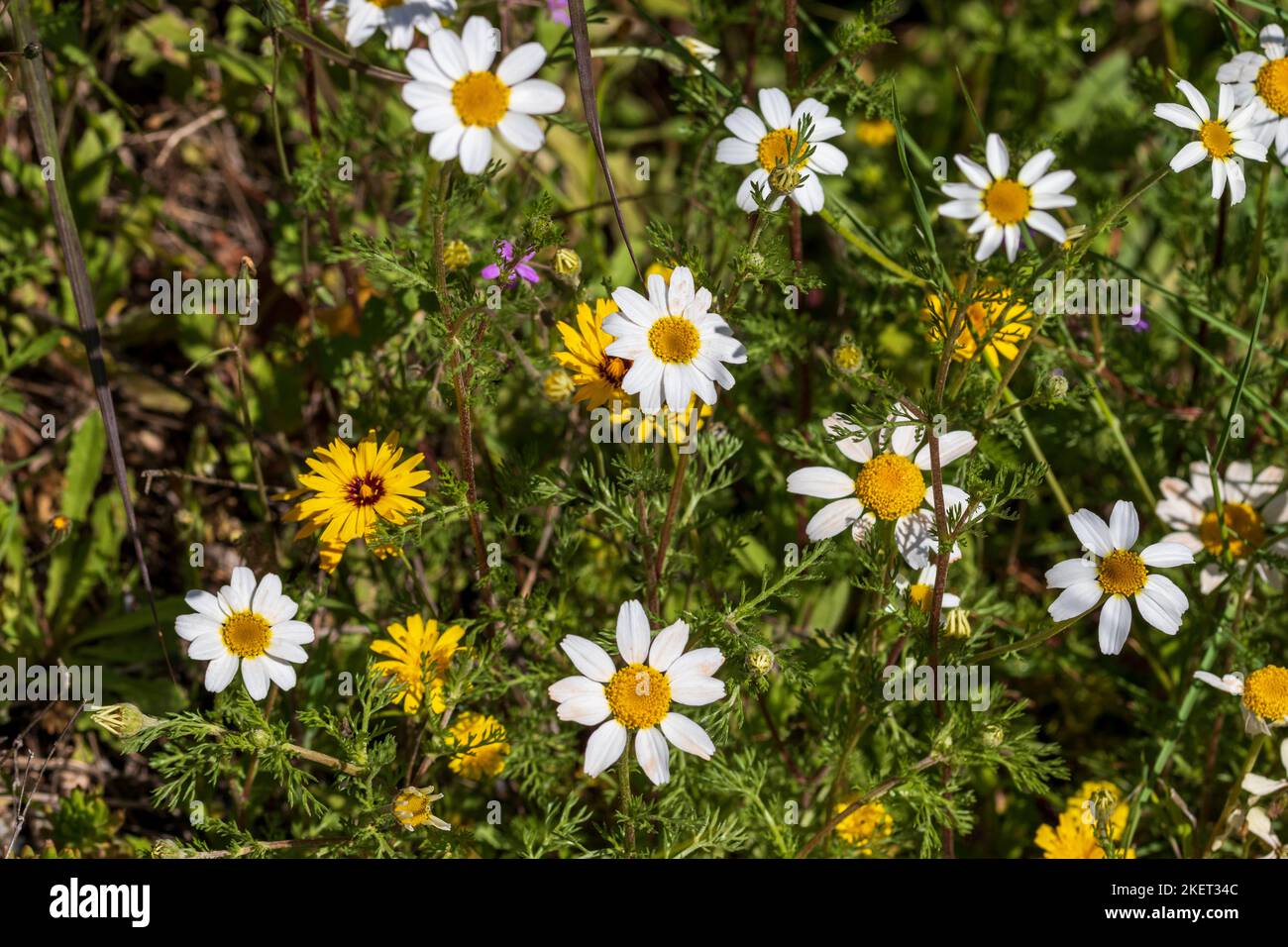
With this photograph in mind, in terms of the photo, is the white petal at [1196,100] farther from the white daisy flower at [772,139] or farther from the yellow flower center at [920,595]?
the yellow flower center at [920,595]

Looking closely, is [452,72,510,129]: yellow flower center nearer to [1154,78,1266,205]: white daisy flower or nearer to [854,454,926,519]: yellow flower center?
[854,454,926,519]: yellow flower center

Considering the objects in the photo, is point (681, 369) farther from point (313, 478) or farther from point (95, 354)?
point (95, 354)

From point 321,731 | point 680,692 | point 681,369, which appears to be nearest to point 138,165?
point 321,731

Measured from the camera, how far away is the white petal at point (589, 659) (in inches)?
76.8

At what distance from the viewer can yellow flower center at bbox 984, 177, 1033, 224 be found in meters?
2.39

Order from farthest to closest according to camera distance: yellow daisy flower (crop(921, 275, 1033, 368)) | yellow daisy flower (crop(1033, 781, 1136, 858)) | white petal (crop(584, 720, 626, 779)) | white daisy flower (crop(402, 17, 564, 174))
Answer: yellow daisy flower (crop(1033, 781, 1136, 858)) < yellow daisy flower (crop(921, 275, 1033, 368)) < white petal (crop(584, 720, 626, 779)) < white daisy flower (crop(402, 17, 564, 174))

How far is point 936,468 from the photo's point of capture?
200 centimetres

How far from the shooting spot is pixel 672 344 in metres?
1.94

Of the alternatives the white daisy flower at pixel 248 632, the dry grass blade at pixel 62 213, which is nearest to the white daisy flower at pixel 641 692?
the white daisy flower at pixel 248 632

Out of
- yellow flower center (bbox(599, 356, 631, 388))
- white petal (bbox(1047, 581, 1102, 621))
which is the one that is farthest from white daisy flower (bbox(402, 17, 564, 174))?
white petal (bbox(1047, 581, 1102, 621))

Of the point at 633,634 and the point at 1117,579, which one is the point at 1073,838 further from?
the point at 633,634

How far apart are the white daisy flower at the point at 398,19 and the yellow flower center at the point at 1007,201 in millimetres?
1176

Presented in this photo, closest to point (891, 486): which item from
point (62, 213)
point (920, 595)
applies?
point (920, 595)

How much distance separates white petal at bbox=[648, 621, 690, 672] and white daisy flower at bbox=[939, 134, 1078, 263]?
104 centimetres
